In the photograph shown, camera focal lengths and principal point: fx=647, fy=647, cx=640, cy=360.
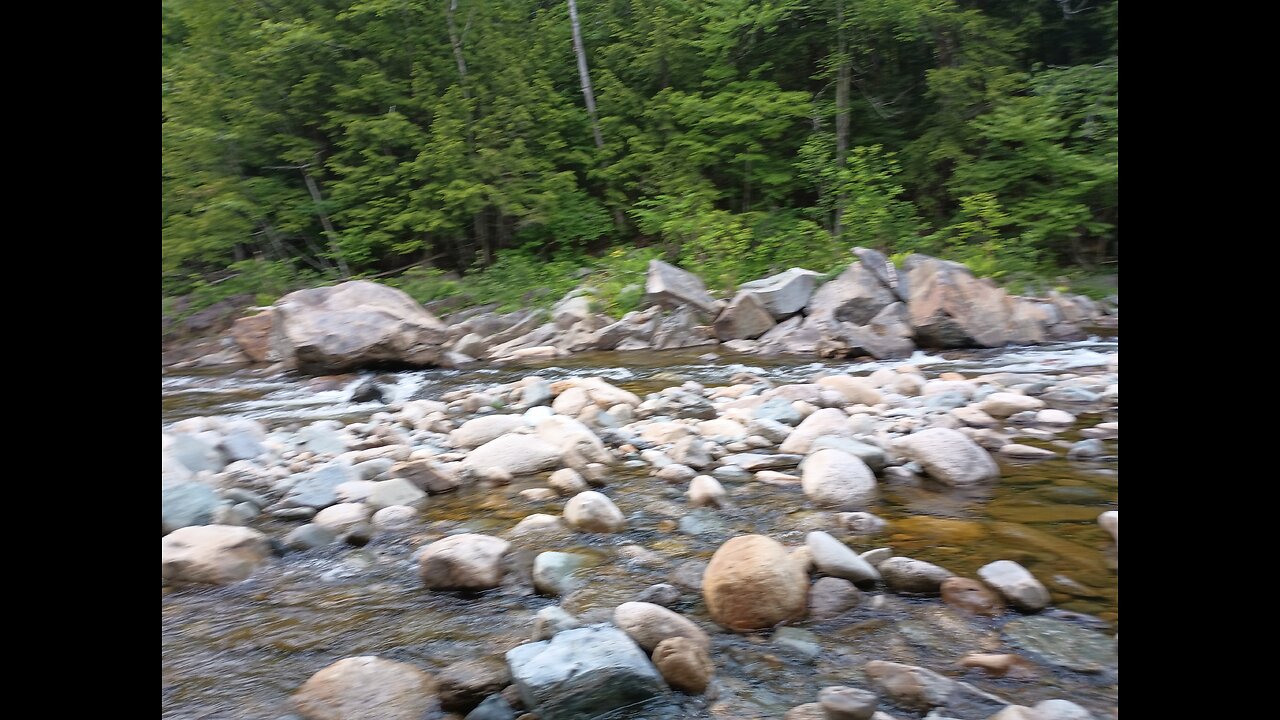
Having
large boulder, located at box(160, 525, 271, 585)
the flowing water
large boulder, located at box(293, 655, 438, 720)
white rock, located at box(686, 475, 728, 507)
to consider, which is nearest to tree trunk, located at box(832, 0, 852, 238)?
the flowing water

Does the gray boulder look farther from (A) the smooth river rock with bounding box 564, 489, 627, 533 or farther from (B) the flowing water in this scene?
(A) the smooth river rock with bounding box 564, 489, 627, 533

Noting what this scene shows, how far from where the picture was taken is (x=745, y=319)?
7.79 m

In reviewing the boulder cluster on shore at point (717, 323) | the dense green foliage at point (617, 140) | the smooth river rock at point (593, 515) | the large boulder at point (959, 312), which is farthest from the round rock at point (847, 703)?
the dense green foliage at point (617, 140)

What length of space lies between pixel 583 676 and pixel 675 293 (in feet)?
23.9

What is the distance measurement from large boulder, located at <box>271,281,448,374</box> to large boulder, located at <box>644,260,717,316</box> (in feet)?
9.09

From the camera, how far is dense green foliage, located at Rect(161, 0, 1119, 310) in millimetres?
9953

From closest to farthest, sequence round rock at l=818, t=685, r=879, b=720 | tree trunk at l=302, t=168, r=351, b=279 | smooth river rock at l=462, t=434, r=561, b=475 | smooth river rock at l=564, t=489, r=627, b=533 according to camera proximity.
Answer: round rock at l=818, t=685, r=879, b=720 < smooth river rock at l=564, t=489, r=627, b=533 < smooth river rock at l=462, t=434, r=561, b=475 < tree trunk at l=302, t=168, r=351, b=279

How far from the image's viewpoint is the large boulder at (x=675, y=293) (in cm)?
840

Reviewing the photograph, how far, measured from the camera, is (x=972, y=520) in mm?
2361

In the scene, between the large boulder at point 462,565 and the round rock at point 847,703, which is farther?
the large boulder at point 462,565

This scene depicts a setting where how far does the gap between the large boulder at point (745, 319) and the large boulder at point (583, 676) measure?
655 centimetres

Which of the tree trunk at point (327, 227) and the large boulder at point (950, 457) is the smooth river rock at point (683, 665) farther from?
the tree trunk at point (327, 227)
